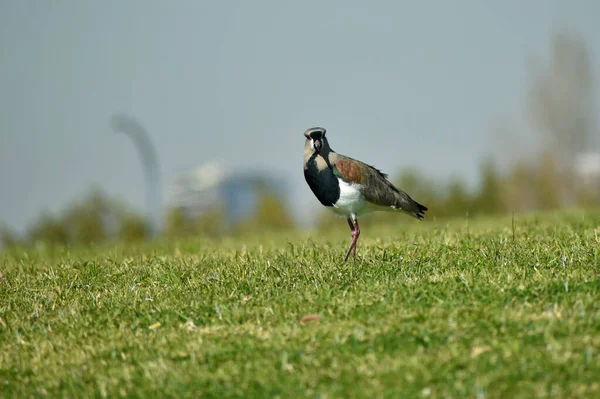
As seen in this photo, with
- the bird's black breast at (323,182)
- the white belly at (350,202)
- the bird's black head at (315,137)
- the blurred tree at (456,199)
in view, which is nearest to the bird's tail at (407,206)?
the white belly at (350,202)

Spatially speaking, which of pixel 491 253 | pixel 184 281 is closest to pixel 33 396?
pixel 184 281

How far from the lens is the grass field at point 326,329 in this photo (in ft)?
18.4

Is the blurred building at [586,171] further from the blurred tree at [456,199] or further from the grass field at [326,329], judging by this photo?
the grass field at [326,329]

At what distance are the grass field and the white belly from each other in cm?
124

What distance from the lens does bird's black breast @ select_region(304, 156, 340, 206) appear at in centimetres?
997

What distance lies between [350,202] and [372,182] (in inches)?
15.8

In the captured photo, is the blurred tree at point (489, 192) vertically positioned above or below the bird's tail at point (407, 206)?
above

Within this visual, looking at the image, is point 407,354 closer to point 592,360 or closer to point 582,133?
point 592,360

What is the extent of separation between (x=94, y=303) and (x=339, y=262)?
8.63 feet

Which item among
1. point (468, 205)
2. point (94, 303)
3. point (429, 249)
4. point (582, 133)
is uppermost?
point (582, 133)

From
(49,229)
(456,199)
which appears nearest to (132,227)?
(49,229)

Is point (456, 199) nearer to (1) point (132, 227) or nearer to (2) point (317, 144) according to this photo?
(1) point (132, 227)

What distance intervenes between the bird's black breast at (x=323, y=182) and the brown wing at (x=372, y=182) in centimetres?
11

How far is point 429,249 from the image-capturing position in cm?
948
